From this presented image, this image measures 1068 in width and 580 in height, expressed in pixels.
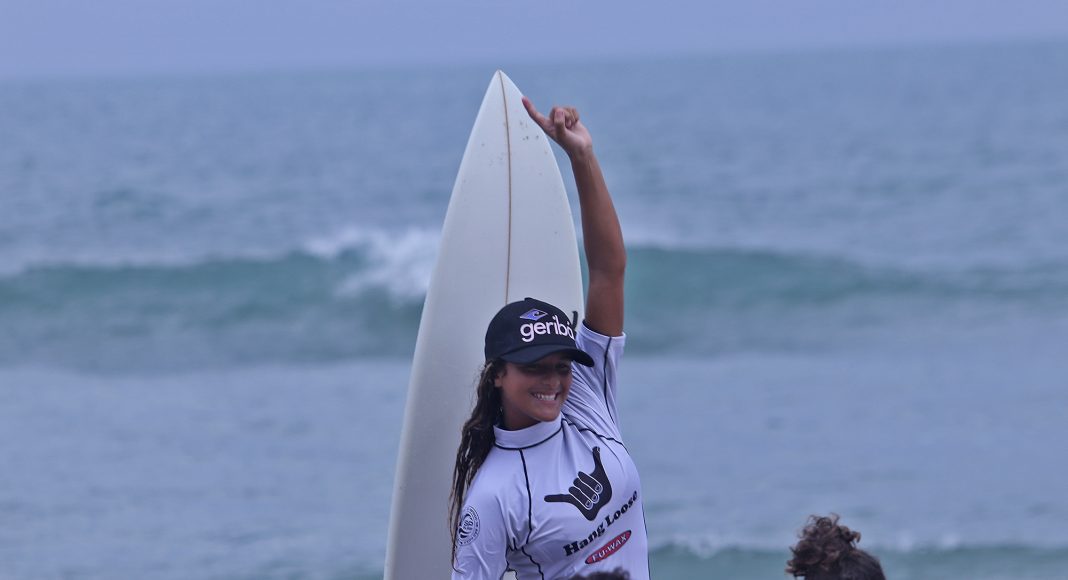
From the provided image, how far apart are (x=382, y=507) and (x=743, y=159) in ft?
75.2

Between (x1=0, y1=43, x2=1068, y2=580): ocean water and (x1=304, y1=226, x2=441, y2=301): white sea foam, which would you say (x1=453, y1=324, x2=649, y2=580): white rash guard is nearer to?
(x1=0, y1=43, x2=1068, y2=580): ocean water

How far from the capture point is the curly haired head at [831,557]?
2.17 meters

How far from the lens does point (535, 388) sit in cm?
243

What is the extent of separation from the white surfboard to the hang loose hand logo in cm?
68

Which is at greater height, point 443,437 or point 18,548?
point 18,548

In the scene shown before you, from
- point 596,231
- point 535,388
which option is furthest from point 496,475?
point 596,231

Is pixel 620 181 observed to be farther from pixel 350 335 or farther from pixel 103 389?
pixel 103 389

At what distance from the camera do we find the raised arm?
2.68 meters

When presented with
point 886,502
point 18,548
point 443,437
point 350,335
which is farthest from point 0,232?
point 443,437

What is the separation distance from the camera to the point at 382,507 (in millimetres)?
7383

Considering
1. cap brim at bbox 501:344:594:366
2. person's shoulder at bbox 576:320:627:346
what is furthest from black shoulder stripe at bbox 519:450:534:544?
person's shoulder at bbox 576:320:627:346

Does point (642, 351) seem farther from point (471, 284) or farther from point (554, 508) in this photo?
point (554, 508)

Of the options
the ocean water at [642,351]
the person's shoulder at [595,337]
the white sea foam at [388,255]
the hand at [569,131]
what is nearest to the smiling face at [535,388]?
the person's shoulder at [595,337]

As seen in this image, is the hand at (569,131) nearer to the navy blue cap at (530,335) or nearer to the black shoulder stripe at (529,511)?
the navy blue cap at (530,335)
